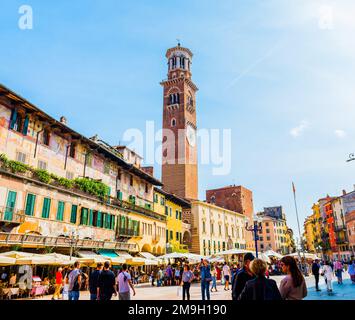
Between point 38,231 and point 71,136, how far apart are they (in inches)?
315

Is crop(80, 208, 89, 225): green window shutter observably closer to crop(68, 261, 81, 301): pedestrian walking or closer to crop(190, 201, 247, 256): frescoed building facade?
crop(68, 261, 81, 301): pedestrian walking

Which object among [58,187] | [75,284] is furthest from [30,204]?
[75,284]

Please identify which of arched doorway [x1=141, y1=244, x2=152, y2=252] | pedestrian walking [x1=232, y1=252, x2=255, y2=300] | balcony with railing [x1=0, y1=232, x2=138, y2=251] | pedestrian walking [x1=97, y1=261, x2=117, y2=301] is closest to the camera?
pedestrian walking [x1=232, y1=252, x2=255, y2=300]

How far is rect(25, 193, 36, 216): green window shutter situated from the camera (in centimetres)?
1767

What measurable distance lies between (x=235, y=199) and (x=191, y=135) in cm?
1732

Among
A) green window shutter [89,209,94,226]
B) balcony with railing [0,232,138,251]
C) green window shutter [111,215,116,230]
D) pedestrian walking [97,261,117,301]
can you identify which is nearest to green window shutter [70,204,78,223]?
balcony with railing [0,232,138,251]

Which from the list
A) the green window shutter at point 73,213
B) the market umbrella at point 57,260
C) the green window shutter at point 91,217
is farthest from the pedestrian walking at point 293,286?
the green window shutter at point 91,217

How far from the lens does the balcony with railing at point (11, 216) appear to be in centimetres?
1589

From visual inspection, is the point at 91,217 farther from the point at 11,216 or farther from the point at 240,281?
the point at 240,281

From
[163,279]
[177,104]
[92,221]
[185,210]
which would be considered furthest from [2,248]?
[177,104]

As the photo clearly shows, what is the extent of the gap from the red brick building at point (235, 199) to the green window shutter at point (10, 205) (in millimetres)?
55122

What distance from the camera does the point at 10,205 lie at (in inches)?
655

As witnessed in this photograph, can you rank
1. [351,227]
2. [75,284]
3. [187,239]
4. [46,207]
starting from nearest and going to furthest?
[75,284]
[46,207]
[187,239]
[351,227]

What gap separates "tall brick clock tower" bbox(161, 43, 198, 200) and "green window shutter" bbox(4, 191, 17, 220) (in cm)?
4138
